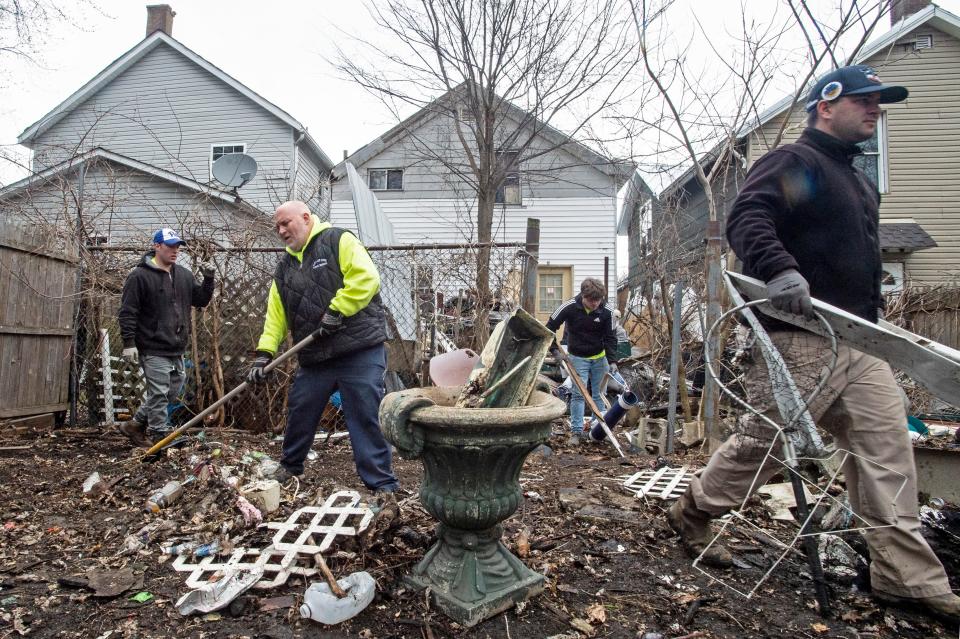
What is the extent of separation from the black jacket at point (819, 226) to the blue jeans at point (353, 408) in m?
2.21

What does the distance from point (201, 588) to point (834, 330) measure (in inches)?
109

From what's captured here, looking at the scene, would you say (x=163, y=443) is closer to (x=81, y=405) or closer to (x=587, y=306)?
(x=81, y=405)

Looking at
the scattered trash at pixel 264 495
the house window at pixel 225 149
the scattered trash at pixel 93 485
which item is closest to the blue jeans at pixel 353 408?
the scattered trash at pixel 264 495

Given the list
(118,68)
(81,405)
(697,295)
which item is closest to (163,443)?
A: (81,405)

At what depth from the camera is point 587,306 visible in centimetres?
613

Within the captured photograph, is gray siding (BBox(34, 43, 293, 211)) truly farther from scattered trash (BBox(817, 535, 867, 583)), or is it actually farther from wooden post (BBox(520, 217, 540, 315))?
scattered trash (BBox(817, 535, 867, 583))

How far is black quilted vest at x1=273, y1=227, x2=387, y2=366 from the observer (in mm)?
3414

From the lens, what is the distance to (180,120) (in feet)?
52.6

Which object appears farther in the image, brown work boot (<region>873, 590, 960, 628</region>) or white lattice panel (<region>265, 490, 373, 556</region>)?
white lattice panel (<region>265, 490, 373, 556</region>)

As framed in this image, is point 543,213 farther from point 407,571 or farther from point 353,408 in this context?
point 407,571

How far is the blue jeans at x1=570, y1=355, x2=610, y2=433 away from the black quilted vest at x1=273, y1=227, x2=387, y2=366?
3.05 m

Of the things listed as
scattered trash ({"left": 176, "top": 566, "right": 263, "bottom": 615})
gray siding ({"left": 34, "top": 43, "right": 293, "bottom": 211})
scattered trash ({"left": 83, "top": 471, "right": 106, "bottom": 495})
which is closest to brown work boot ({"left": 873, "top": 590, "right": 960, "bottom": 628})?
scattered trash ({"left": 176, "top": 566, "right": 263, "bottom": 615})

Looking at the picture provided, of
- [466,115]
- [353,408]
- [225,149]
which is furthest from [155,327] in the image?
[225,149]

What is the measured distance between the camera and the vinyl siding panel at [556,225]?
14758 millimetres
